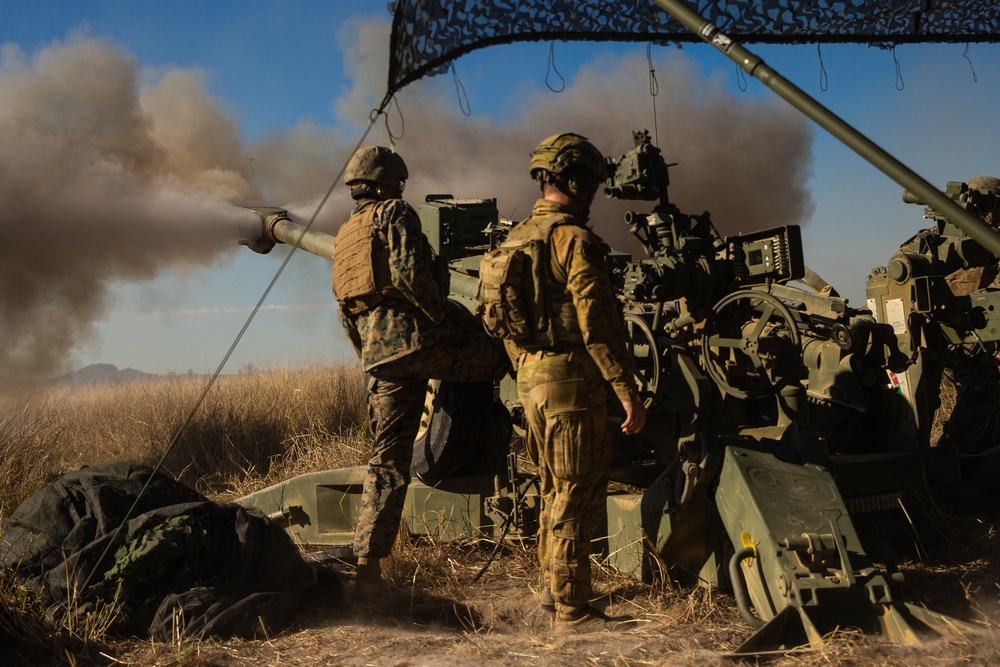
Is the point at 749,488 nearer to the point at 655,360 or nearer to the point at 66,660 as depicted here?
the point at 655,360

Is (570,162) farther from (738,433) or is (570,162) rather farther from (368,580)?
(368,580)

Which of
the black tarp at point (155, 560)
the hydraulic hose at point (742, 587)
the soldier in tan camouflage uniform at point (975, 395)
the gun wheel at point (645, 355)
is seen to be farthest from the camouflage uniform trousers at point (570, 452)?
the soldier in tan camouflage uniform at point (975, 395)

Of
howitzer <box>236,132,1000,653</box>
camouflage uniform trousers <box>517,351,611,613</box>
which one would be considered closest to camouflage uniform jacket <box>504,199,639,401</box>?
camouflage uniform trousers <box>517,351,611,613</box>

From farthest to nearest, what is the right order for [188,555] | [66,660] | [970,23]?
[970,23]
[188,555]
[66,660]

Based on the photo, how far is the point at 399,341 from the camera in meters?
4.98

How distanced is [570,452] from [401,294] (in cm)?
134

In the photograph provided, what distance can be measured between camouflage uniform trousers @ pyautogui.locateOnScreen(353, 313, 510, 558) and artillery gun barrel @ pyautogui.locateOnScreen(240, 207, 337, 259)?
2.50m

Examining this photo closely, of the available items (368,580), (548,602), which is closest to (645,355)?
(548,602)

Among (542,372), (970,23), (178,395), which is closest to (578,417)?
(542,372)

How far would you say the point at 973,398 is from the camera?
6.96 metres

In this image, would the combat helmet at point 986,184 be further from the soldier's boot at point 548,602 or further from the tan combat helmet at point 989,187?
the soldier's boot at point 548,602

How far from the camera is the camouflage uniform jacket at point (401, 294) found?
490 cm

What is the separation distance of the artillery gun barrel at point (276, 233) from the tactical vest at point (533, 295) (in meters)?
3.23

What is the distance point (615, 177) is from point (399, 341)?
159 cm
